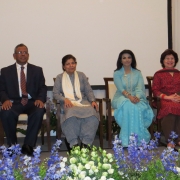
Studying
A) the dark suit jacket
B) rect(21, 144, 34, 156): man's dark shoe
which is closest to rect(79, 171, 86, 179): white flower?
rect(21, 144, 34, 156): man's dark shoe

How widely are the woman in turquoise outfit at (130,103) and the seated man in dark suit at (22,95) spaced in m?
0.94

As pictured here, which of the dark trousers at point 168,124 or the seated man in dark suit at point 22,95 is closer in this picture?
the seated man in dark suit at point 22,95

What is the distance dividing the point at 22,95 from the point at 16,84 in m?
0.15

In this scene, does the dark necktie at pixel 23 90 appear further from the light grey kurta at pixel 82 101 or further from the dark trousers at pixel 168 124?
the dark trousers at pixel 168 124

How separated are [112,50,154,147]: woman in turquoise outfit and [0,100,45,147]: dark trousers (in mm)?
960

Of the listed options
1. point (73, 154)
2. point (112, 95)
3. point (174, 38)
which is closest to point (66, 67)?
point (112, 95)

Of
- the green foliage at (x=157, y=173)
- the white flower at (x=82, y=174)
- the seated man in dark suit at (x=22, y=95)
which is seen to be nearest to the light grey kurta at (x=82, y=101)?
the seated man in dark suit at (x=22, y=95)

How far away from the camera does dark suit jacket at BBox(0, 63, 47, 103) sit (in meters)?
4.70

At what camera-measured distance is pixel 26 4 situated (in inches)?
214

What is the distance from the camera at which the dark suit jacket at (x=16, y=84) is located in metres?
4.70

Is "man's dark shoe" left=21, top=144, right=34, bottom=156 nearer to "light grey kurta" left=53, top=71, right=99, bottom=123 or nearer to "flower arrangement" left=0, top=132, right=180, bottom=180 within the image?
"light grey kurta" left=53, top=71, right=99, bottom=123

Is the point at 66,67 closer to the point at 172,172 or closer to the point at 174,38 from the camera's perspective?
the point at 174,38

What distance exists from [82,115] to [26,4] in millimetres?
1898

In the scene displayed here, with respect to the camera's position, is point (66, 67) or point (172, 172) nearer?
point (172, 172)
